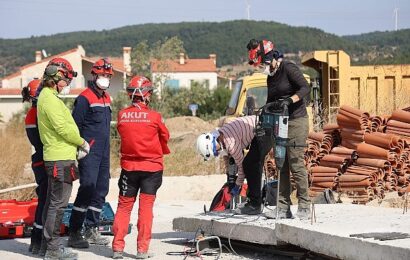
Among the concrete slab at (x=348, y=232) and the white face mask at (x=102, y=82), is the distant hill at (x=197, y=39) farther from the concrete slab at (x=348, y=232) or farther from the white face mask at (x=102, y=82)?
the concrete slab at (x=348, y=232)

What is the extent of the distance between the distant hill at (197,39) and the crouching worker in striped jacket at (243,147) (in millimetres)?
116516

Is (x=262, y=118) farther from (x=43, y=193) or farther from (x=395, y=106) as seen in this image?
(x=395, y=106)

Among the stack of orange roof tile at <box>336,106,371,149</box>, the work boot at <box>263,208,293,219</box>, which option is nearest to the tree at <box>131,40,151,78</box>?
the stack of orange roof tile at <box>336,106,371,149</box>

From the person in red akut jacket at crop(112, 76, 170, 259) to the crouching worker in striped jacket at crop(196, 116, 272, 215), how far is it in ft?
→ 2.16

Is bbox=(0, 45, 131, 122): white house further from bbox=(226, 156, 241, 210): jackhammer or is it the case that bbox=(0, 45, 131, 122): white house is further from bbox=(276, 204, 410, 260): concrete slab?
bbox=(276, 204, 410, 260): concrete slab

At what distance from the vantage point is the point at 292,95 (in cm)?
941

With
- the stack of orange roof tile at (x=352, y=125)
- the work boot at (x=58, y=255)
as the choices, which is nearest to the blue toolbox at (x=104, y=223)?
the work boot at (x=58, y=255)

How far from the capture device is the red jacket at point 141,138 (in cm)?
921

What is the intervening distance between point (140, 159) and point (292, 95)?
1833 mm

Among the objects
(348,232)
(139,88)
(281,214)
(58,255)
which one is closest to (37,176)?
(58,255)

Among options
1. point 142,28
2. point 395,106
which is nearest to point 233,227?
point 395,106

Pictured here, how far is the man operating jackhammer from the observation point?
9336 millimetres

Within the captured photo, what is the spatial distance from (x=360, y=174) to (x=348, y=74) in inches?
221

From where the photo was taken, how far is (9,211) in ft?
38.0
